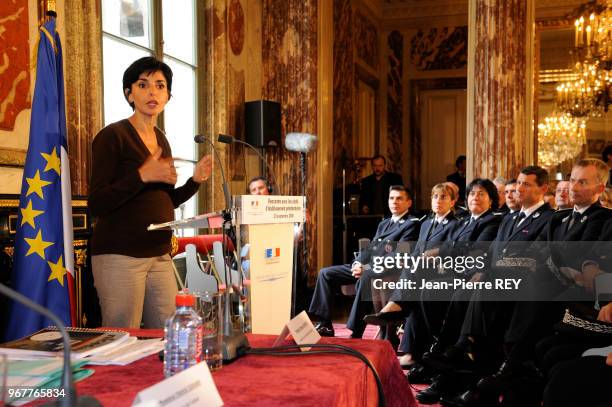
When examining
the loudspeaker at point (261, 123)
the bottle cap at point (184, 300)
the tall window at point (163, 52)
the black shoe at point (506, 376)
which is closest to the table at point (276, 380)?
the bottle cap at point (184, 300)

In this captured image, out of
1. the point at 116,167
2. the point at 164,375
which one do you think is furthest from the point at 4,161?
the point at 164,375

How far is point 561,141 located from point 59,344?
37.3 ft

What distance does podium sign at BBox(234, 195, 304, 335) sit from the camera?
7.53 feet

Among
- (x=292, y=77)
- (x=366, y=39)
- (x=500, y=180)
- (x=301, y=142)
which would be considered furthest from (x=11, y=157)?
(x=366, y=39)

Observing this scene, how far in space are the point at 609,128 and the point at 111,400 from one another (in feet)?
39.2

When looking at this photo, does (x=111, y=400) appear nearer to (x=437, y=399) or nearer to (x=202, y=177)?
(x=202, y=177)

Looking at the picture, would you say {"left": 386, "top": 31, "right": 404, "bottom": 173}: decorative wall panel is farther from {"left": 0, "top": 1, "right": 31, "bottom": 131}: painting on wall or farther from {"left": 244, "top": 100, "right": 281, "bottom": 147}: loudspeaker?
{"left": 0, "top": 1, "right": 31, "bottom": 131}: painting on wall

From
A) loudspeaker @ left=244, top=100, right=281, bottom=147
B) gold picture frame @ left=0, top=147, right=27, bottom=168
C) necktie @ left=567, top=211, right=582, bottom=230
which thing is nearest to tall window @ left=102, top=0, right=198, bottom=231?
loudspeaker @ left=244, top=100, right=281, bottom=147

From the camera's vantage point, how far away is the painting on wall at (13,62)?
3.54 m

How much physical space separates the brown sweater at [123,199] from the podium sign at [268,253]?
0.38 m

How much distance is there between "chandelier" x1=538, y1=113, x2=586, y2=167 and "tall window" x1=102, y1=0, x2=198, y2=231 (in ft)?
24.9

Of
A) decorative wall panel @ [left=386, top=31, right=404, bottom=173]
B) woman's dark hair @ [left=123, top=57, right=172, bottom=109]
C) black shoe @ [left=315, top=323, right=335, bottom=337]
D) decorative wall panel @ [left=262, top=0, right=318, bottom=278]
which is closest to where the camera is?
woman's dark hair @ [left=123, top=57, right=172, bottom=109]

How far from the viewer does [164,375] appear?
4.27 ft

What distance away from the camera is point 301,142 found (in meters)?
6.65
